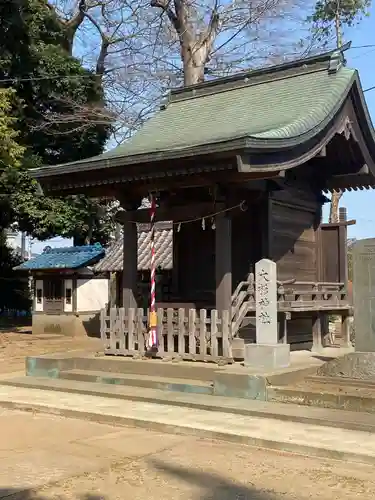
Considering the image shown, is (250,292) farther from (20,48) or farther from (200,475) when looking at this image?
(20,48)

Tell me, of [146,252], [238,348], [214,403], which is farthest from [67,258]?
[214,403]

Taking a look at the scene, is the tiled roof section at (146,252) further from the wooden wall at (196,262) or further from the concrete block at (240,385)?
the concrete block at (240,385)

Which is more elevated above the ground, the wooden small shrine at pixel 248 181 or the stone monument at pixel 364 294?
the wooden small shrine at pixel 248 181

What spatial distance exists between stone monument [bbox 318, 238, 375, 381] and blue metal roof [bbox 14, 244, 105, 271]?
55.8ft

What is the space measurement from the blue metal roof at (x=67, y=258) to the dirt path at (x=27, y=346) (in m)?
2.92

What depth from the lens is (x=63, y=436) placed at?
324 inches

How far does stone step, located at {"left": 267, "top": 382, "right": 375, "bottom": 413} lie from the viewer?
344 inches

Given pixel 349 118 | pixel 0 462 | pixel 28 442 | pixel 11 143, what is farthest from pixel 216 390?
pixel 11 143

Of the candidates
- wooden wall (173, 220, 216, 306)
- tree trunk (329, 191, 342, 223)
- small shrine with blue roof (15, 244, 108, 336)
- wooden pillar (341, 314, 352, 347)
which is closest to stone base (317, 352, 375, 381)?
wooden wall (173, 220, 216, 306)

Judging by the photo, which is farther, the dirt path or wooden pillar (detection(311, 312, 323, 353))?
the dirt path

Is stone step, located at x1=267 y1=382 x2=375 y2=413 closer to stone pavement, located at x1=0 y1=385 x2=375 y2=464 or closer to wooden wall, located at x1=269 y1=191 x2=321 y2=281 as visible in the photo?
stone pavement, located at x1=0 y1=385 x2=375 y2=464

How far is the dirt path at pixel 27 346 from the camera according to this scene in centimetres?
1602

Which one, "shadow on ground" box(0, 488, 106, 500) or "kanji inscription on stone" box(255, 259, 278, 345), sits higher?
"kanji inscription on stone" box(255, 259, 278, 345)

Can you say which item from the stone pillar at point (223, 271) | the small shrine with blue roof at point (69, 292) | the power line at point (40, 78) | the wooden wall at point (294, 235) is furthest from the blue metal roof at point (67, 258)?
the stone pillar at point (223, 271)
